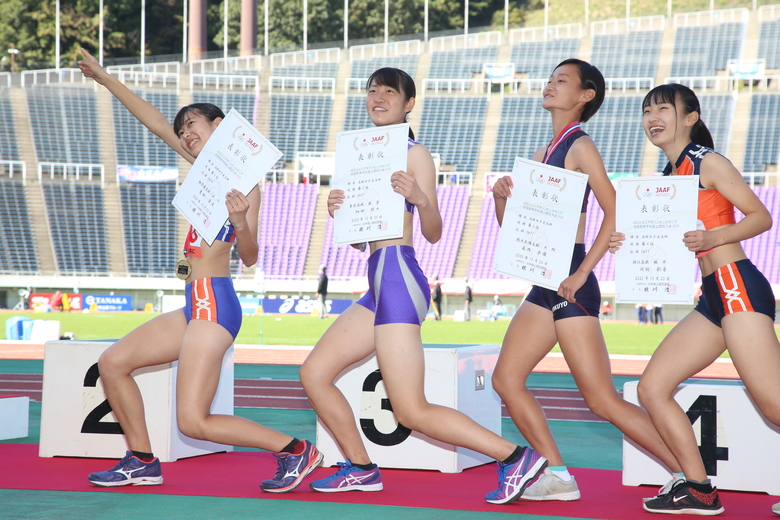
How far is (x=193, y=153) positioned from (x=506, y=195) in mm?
1674

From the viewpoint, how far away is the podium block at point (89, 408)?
5156 millimetres

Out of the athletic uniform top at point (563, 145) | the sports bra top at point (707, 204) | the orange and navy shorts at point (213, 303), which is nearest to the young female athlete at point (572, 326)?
the athletic uniform top at point (563, 145)

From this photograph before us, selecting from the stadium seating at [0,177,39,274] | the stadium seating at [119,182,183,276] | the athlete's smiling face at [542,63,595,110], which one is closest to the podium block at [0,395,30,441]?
the athlete's smiling face at [542,63,595,110]

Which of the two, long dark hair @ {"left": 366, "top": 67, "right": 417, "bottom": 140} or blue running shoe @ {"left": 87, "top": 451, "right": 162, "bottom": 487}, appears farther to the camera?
blue running shoe @ {"left": 87, "top": 451, "right": 162, "bottom": 487}

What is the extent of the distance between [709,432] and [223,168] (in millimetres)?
2940

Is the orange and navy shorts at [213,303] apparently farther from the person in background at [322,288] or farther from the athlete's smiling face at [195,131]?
the person in background at [322,288]

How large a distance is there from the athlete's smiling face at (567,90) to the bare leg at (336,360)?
1387 millimetres

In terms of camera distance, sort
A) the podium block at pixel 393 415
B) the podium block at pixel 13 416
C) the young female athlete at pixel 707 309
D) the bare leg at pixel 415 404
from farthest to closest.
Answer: the podium block at pixel 13 416
the podium block at pixel 393 415
the bare leg at pixel 415 404
the young female athlete at pixel 707 309

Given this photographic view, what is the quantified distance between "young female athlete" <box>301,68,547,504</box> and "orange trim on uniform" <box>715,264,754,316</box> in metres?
1.11

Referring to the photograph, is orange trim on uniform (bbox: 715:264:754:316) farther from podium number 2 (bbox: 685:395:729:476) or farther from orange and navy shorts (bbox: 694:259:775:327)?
podium number 2 (bbox: 685:395:729:476)

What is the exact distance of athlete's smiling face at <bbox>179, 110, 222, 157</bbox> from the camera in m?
4.35

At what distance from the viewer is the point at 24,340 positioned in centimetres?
1661

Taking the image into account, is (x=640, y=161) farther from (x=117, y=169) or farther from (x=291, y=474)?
(x=291, y=474)

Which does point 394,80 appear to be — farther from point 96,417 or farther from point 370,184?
point 96,417
